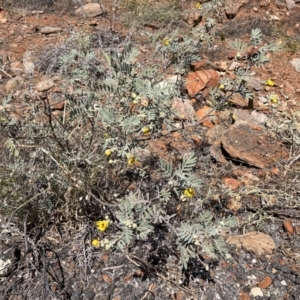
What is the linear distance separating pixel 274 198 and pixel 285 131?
67 cm

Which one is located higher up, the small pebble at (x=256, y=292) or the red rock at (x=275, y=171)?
the small pebble at (x=256, y=292)

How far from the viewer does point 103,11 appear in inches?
169

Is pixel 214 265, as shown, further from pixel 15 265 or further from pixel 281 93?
pixel 281 93

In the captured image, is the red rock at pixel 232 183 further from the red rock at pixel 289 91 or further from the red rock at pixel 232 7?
the red rock at pixel 232 7

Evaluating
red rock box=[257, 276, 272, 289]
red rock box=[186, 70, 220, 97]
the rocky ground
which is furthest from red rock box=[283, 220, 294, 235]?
red rock box=[186, 70, 220, 97]

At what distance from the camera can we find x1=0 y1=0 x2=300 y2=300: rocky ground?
1.95 m

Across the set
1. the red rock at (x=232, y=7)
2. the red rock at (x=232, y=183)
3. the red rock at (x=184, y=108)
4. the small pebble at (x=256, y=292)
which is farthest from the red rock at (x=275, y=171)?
the red rock at (x=232, y=7)

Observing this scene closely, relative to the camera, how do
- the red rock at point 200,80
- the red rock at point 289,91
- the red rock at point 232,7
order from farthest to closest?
the red rock at point 232,7 < the red rock at point 289,91 < the red rock at point 200,80

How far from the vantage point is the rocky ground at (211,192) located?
1951mm

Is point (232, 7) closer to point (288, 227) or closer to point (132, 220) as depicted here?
point (288, 227)

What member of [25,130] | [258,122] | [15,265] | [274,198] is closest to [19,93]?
[25,130]

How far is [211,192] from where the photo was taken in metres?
2.37

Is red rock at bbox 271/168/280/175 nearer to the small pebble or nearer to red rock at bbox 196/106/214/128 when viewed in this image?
red rock at bbox 196/106/214/128

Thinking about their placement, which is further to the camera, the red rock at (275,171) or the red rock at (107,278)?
the red rock at (275,171)
